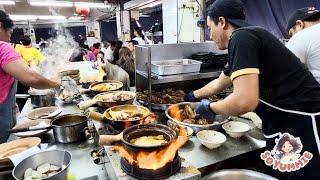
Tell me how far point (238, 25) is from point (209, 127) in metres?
0.80

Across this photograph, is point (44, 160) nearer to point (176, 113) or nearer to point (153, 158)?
point (153, 158)

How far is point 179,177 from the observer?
1.17 meters

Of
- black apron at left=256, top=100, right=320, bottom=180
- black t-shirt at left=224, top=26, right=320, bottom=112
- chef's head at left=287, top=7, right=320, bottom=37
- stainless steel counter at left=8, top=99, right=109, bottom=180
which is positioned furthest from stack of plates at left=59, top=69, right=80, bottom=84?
chef's head at left=287, top=7, right=320, bottom=37

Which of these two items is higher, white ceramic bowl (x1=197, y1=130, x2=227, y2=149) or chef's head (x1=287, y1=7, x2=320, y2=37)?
chef's head (x1=287, y1=7, x2=320, y2=37)

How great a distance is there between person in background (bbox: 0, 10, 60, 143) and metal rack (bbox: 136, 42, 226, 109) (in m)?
0.93

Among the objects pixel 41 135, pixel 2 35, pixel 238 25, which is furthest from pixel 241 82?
pixel 2 35

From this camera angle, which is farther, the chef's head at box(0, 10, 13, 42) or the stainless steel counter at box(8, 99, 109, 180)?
the chef's head at box(0, 10, 13, 42)

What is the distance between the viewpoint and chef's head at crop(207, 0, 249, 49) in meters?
1.63

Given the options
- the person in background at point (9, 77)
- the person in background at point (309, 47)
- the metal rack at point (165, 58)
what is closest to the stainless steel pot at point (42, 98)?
the person in background at point (9, 77)

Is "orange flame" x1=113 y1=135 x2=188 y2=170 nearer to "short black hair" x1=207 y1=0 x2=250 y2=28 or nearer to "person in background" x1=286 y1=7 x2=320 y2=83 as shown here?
"short black hair" x1=207 y1=0 x2=250 y2=28

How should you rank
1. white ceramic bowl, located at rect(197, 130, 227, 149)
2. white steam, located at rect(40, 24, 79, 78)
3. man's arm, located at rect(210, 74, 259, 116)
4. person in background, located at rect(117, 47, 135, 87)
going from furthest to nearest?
person in background, located at rect(117, 47, 135, 87)
white steam, located at rect(40, 24, 79, 78)
white ceramic bowl, located at rect(197, 130, 227, 149)
man's arm, located at rect(210, 74, 259, 116)

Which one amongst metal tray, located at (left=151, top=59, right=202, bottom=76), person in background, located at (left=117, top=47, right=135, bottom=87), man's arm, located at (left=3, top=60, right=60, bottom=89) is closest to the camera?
man's arm, located at (left=3, top=60, right=60, bottom=89)

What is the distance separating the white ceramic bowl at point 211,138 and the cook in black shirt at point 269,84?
0.75ft

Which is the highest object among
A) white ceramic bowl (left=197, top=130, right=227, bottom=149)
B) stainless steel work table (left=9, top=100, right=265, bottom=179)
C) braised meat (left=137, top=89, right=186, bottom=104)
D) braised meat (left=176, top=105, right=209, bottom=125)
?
braised meat (left=137, top=89, right=186, bottom=104)
